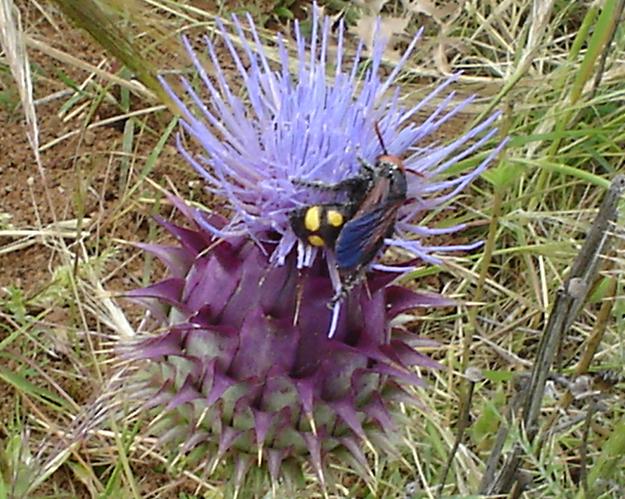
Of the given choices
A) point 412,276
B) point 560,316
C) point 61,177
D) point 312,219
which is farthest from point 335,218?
point 61,177

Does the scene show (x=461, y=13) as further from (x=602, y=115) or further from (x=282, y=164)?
(x=282, y=164)

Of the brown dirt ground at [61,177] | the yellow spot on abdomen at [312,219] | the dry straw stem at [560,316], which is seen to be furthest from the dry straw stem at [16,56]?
the dry straw stem at [560,316]

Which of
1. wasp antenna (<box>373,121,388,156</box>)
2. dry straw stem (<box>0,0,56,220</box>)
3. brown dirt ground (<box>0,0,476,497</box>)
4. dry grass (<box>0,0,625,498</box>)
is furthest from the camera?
brown dirt ground (<box>0,0,476,497</box>)

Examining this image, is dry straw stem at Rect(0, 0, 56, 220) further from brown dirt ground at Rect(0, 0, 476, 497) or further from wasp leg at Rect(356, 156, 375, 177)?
brown dirt ground at Rect(0, 0, 476, 497)

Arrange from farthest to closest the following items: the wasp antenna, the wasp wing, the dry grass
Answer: the dry grass, the wasp antenna, the wasp wing

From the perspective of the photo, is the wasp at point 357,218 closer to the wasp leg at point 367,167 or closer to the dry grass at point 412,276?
the wasp leg at point 367,167

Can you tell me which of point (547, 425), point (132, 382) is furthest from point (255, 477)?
point (547, 425)

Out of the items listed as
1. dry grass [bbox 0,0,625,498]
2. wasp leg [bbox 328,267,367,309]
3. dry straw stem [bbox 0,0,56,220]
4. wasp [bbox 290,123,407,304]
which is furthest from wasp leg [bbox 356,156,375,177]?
dry straw stem [bbox 0,0,56,220]

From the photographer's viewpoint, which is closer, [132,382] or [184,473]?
[132,382]
